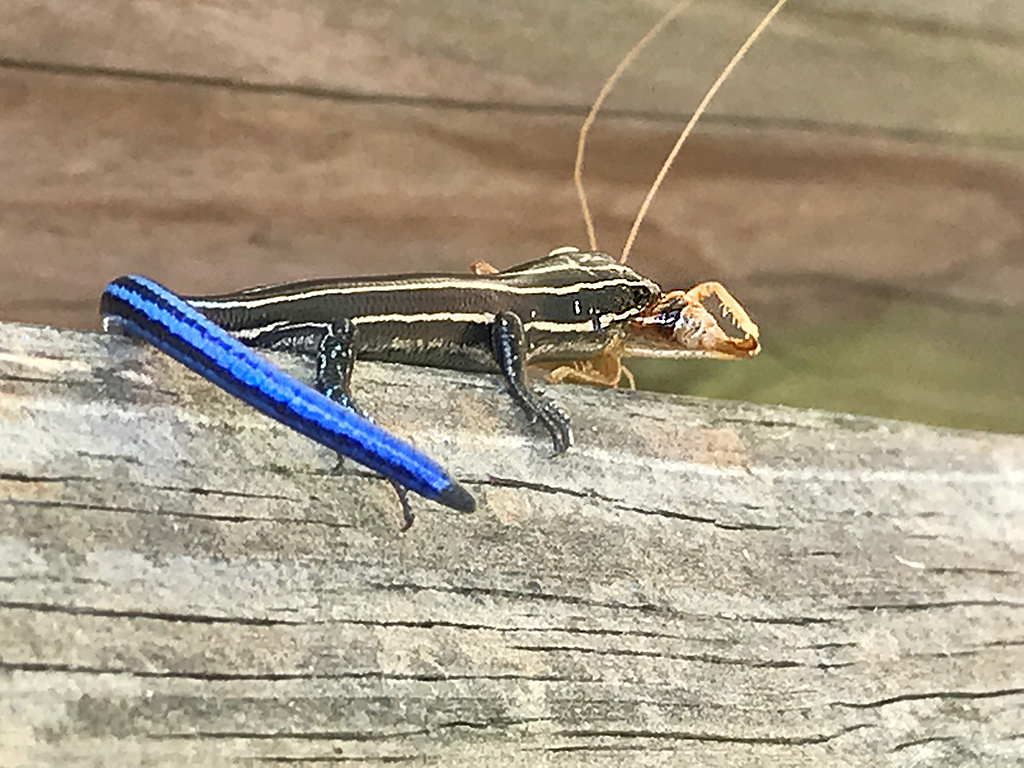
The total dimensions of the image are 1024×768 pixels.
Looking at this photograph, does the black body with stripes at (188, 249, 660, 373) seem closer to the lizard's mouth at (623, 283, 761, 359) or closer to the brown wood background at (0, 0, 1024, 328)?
the lizard's mouth at (623, 283, 761, 359)

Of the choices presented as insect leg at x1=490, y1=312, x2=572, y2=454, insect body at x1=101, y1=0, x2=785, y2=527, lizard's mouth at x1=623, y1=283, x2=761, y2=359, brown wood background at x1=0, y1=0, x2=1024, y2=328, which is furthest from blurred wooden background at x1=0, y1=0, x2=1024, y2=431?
insect leg at x1=490, y1=312, x2=572, y2=454

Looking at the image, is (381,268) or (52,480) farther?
(381,268)

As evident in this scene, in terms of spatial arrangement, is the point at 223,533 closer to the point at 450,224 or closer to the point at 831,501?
the point at 831,501

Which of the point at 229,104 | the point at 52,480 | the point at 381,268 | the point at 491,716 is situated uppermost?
the point at 229,104

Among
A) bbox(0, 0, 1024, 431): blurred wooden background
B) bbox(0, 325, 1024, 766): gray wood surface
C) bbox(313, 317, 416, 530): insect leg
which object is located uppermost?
A: bbox(0, 0, 1024, 431): blurred wooden background

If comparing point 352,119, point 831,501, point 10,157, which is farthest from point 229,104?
point 831,501

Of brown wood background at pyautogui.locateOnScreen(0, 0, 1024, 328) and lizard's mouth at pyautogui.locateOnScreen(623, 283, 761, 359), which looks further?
brown wood background at pyautogui.locateOnScreen(0, 0, 1024, 328)

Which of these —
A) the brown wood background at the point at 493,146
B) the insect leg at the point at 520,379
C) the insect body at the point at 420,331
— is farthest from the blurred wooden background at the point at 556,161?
the insect leg at the point at 520,379
